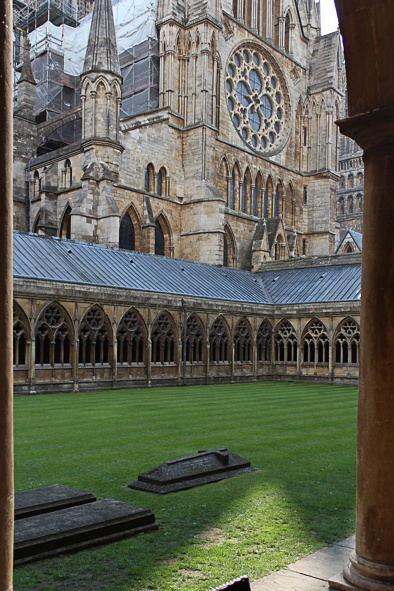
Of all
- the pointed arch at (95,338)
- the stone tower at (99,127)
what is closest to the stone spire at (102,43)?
the stone tower at (99,127)

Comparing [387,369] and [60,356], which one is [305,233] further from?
[387,369]

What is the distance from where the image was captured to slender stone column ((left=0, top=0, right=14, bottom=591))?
2.61 metres

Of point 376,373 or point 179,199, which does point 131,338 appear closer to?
point 179,199

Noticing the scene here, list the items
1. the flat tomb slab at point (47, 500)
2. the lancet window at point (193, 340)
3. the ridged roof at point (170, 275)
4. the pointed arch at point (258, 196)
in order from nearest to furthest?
the flat tomb slab at point (47, 500) < the ridged roof at point (170, 275) < the lancet window at point (193, 340) < the pointed arch at point (258, 196)

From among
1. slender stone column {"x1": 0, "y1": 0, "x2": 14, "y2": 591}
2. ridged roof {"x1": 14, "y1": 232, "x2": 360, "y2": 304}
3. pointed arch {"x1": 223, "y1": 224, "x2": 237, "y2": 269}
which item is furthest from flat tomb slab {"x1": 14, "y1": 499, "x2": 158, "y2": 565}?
pointed arch {"x1": 223, "y1": 224, "x2": 237, "y2": 269}

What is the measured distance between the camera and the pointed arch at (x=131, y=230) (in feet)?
97.9

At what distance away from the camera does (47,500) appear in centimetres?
527

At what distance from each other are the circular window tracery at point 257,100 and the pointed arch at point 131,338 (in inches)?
760

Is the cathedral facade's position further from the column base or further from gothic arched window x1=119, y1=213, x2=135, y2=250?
the column base

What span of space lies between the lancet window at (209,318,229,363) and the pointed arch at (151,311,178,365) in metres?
1.88

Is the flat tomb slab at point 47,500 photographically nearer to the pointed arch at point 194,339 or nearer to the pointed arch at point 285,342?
the pointed arch at point 194,339

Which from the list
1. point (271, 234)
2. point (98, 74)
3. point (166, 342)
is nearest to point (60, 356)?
point (166, 342)

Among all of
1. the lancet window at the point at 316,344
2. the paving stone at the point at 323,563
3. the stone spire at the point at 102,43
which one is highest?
the stone spire at the point at 102,43

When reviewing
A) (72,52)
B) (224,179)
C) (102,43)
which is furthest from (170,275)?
(72,52)
